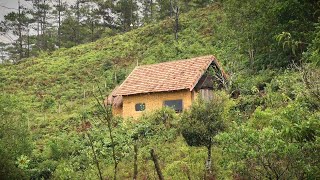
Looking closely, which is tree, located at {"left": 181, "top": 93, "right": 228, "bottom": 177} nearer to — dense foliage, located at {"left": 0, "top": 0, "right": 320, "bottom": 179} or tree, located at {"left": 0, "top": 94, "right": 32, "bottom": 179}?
dense foliage, located at {"left": 0, "top": 0, "right": 320, "bottom": 179}

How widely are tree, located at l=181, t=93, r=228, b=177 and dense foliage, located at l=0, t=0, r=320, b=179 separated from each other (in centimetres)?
5

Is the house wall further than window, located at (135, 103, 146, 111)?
No

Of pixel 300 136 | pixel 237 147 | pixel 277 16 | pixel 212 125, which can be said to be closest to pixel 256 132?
pixel 237 147

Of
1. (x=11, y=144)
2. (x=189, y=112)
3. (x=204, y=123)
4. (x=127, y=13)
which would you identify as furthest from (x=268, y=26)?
(x=127, y=13)

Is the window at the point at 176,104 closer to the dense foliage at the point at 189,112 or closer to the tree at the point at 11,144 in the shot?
the dense foliage at the point at 189,112

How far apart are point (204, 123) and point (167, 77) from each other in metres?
11.5

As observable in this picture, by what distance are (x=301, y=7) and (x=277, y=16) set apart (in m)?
2.42

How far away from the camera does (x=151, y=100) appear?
24.8 meters

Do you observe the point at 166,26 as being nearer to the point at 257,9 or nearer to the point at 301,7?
the point at 257,9

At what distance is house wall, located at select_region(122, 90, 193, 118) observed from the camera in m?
23.5

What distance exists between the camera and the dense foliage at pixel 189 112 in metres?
9.41

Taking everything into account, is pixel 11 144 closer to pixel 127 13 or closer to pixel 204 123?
pixel 204 123

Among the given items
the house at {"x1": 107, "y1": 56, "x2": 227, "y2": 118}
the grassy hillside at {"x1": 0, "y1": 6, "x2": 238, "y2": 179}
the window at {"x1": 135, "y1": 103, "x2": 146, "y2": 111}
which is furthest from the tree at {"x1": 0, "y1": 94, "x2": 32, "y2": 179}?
the window at {"x1": 135, "y1": 103, "x2": 146, "y2": 111}

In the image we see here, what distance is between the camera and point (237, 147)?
387 inches
